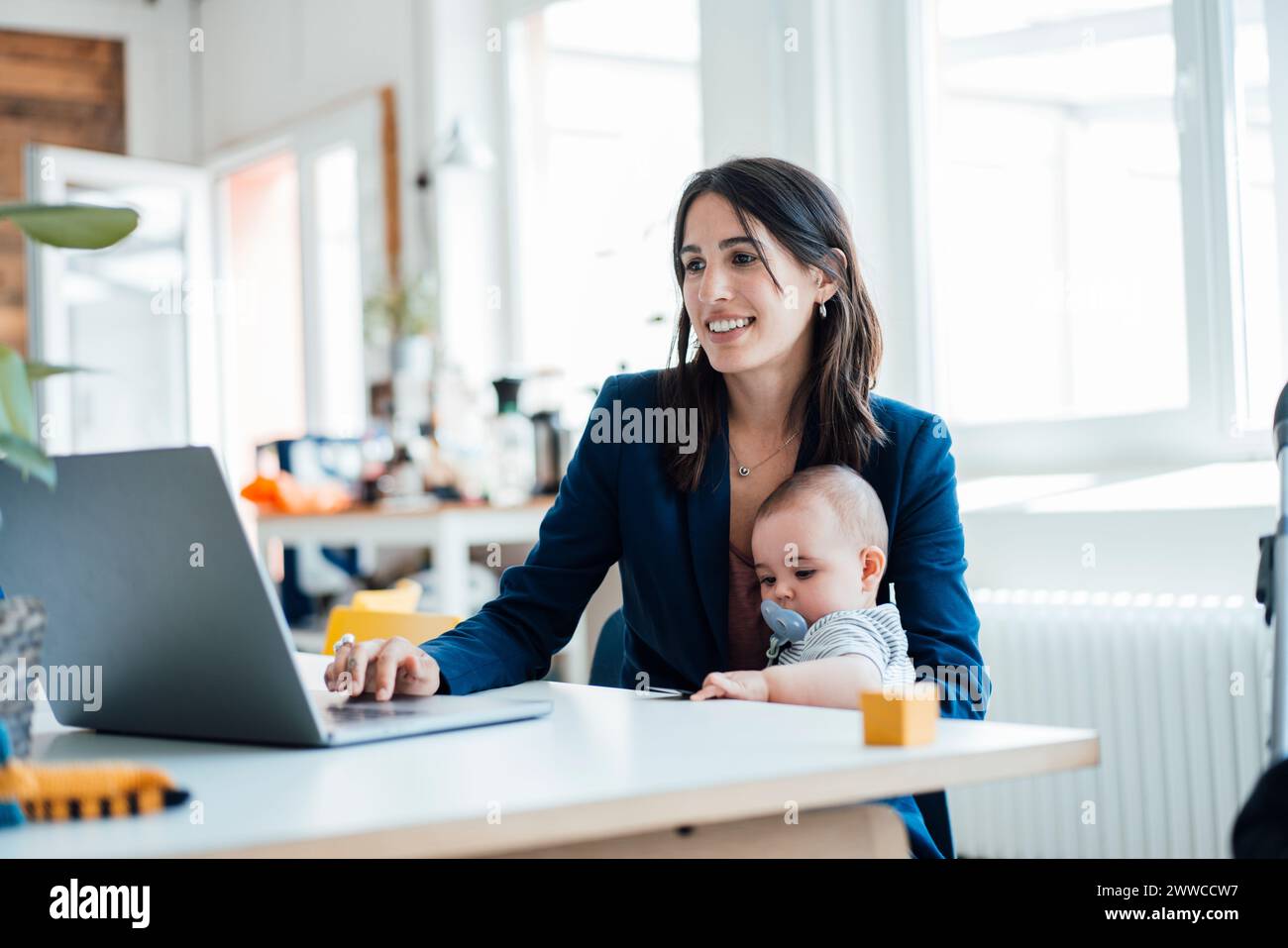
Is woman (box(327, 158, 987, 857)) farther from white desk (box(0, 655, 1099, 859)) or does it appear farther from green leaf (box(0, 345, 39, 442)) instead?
green leaf (box(0, 345, 39, 442))

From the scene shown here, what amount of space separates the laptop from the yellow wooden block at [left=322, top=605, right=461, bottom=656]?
0.54m

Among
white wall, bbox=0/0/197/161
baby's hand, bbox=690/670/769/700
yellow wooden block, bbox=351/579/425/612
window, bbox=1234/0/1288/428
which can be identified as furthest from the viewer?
white wall, bbox=0/0/197/161

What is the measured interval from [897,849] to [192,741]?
561mm

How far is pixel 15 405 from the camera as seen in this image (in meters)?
0.86

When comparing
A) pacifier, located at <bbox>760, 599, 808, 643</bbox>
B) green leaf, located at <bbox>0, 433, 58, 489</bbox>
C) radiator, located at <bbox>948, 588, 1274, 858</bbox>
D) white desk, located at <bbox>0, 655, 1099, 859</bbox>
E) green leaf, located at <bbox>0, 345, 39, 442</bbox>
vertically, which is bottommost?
radiator, located at <bbox>948, 588, 1274, 858</bbox>

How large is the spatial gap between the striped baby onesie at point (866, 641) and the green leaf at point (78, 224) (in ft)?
2.38

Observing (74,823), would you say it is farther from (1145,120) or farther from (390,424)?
(390,424)

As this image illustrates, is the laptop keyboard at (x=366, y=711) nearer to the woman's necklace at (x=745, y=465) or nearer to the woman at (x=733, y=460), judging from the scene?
the woman at (x=733, y=460)

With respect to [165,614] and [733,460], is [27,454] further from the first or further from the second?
[733,460]

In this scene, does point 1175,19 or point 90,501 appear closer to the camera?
point 90,501

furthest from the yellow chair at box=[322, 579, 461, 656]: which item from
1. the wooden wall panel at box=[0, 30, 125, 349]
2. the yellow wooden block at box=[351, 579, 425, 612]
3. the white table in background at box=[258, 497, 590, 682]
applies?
the wooden wall panel at box=[0, 30, 125, 349]

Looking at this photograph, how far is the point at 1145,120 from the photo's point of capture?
2838 mm

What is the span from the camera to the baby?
4.22ft

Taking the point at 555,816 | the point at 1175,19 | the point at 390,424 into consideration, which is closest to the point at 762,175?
the point at 555,816
